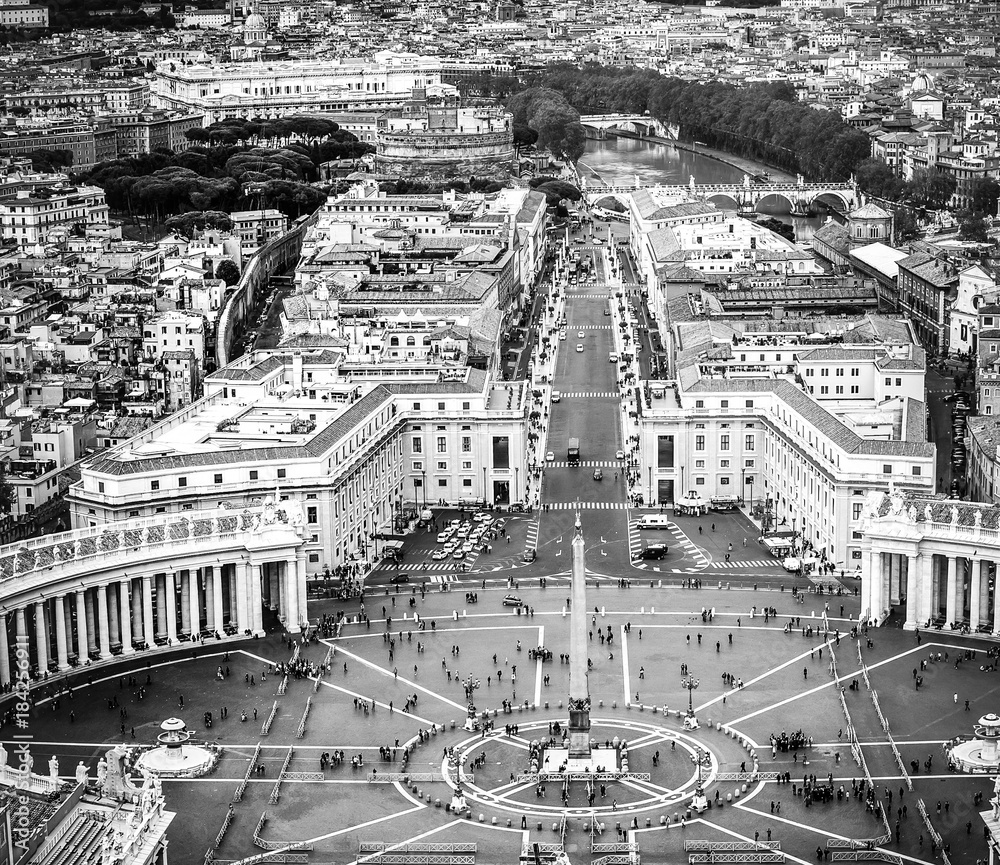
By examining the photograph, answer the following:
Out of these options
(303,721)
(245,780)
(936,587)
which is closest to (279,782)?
(245,780)

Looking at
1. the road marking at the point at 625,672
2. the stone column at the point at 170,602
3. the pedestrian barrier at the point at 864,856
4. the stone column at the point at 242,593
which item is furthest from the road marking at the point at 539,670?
the pedestrian barrier at the point at 864,856

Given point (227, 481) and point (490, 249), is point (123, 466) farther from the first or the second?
point (490, 249)

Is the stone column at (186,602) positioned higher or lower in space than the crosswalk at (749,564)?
higher

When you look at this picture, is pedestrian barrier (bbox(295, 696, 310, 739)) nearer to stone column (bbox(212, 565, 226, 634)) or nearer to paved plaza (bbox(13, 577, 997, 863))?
paved plaza (bbox(13, 577, 997, 863))

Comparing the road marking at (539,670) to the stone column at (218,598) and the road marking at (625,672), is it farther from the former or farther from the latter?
the stone column at (218,598)

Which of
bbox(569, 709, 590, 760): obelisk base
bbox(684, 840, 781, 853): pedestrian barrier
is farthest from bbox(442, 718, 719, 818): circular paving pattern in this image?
bbox(684, 840, 781, 853): pedestrian barrier

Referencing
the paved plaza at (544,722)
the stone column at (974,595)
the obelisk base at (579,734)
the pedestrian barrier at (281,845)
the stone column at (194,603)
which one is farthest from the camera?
the stone column at (194,603)

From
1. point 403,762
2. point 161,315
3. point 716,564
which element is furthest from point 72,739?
point 161,315
